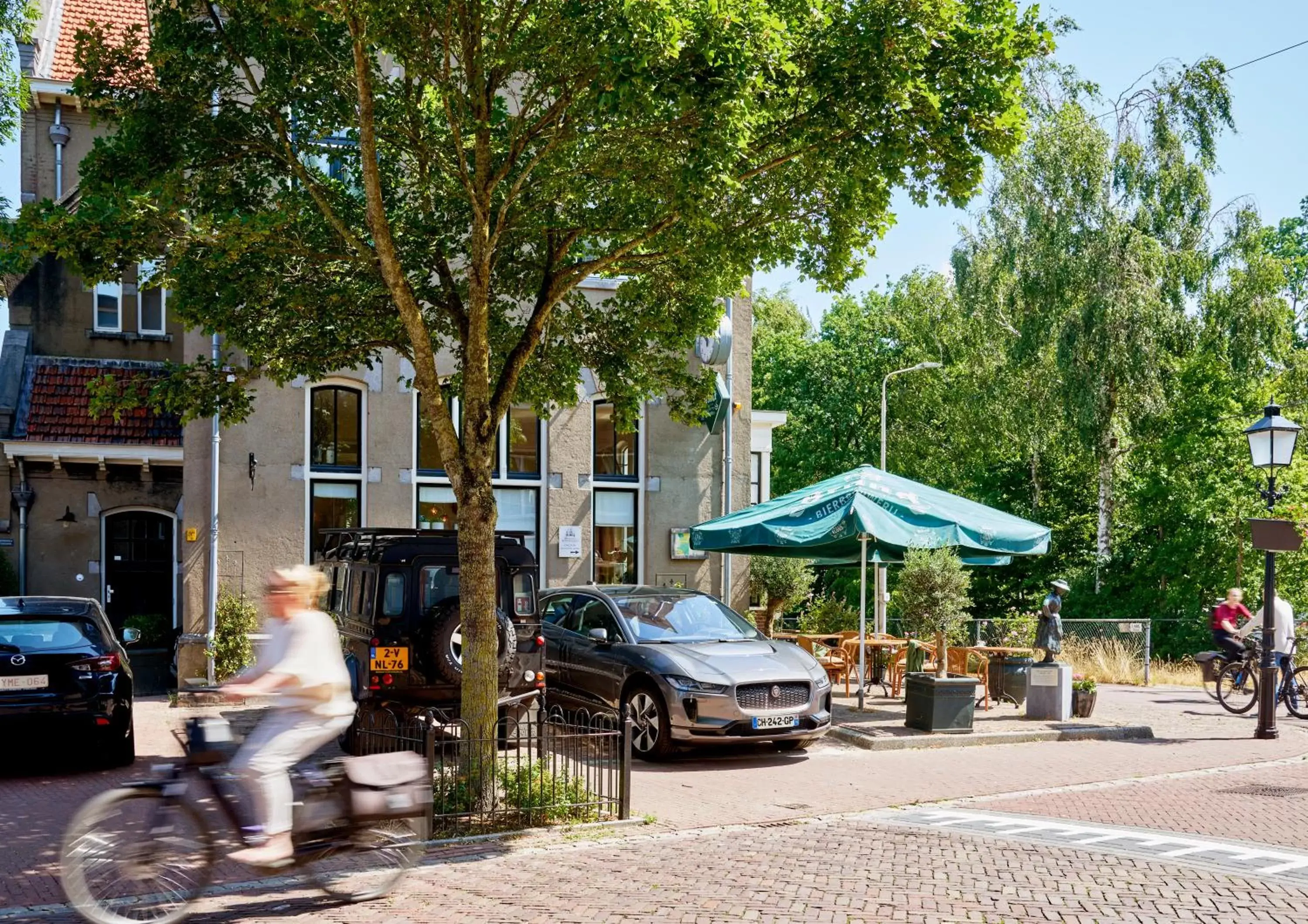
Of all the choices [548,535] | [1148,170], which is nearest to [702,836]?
[548,535]

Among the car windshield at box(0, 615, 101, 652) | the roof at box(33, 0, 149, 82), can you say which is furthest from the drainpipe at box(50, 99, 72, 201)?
the car windshield at box(0, 615, 101, 652)

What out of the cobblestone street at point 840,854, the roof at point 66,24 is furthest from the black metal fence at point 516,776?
the roof at point 66,24

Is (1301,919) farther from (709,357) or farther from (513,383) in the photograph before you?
(709,357)

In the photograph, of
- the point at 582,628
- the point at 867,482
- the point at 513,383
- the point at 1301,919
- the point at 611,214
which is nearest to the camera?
the point at 1301,919

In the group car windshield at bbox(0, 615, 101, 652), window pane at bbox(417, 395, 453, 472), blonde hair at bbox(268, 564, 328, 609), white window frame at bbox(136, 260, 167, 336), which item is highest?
white window frame at bbox(136, 260, 167, 336)

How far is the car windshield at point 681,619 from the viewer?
13703 millimetres

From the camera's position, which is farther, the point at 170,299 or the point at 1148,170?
the point at 1148,170

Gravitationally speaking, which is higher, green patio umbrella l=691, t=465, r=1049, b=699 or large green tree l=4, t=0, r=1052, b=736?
large green tree l=4, t=0, r=1052, b=736

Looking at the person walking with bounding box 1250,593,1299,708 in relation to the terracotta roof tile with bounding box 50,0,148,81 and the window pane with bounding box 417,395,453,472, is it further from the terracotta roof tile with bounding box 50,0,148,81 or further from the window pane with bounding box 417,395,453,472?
the terracotta roof tile with bounding box 50,0,148,81

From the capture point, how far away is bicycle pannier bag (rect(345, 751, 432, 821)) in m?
6.84

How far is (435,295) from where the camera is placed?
12.6m

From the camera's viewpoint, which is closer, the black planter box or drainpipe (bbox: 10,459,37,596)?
the black planter box

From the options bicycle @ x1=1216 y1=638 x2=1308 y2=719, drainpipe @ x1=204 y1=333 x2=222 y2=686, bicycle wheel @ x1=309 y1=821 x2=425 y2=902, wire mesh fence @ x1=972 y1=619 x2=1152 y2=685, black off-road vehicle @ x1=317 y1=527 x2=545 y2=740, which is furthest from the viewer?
wire mesh fence @ x1=972 y1=619 x2=1152 y2=685

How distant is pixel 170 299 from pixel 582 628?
567 cm
